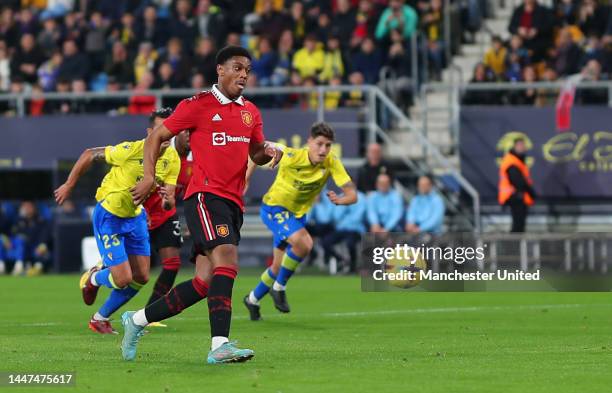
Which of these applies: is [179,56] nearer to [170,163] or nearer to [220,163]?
[170,163]

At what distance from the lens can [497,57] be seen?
2680 cm

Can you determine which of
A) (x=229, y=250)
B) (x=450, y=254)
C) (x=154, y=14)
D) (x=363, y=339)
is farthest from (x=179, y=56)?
(x=229, y=250)

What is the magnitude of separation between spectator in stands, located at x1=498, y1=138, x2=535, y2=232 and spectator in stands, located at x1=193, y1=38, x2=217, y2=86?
6021 millimetres

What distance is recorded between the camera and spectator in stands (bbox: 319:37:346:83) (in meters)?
27.1

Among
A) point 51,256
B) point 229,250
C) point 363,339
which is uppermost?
point 229,250

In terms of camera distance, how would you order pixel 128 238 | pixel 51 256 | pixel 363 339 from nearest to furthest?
pixel 363 339 → pixel 128 238 → pixel 51 256

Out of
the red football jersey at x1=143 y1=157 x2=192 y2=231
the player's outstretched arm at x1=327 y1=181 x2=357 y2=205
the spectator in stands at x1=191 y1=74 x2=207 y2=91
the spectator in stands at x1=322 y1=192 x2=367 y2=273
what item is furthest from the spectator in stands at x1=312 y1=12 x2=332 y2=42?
the red football jersey at x1=143 y1=157 x2=192 y2=231

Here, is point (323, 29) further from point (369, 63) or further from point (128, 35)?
point (128, 35)

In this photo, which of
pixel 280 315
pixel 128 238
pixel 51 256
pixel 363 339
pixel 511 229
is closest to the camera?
pixel 363 339

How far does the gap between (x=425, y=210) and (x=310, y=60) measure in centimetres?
404

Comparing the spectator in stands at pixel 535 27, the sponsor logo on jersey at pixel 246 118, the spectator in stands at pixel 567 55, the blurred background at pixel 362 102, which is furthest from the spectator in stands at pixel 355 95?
the sponsor logo on jersey at pixel 246 118

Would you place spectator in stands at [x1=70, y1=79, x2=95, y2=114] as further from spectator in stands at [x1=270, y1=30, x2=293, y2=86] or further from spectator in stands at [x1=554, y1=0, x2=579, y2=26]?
spectator in stands at [x1=554, y1=0, x2=579, y2=26]

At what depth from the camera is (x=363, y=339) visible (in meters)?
13.1

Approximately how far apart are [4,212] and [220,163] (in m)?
18.5
